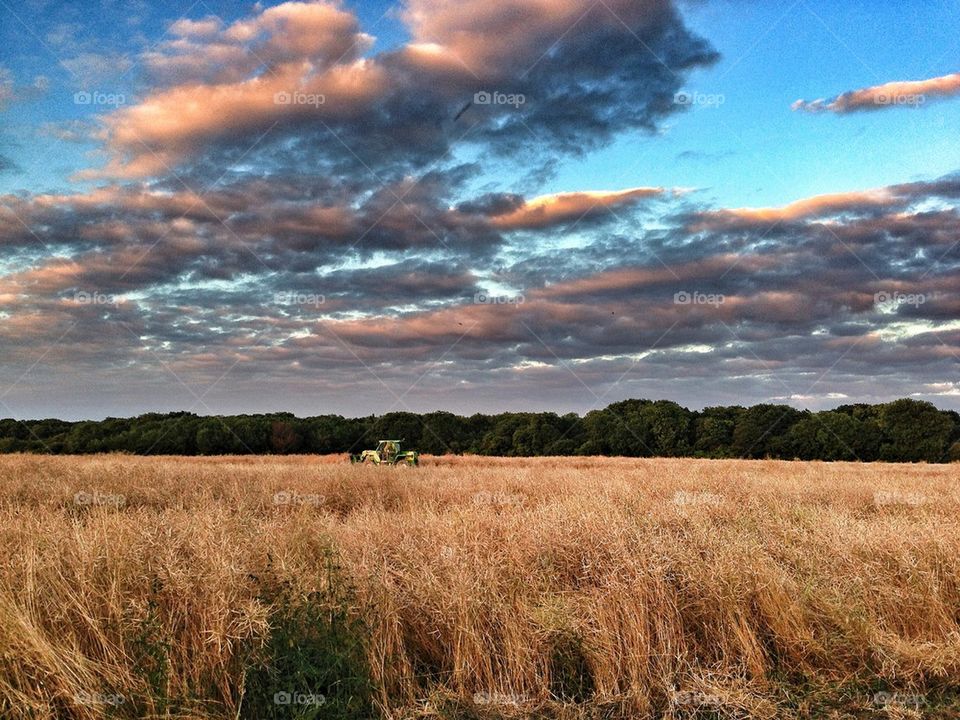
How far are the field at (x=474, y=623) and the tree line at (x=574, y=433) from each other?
197ft

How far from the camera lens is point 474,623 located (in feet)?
17.3

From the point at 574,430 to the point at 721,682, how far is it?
73.5 m

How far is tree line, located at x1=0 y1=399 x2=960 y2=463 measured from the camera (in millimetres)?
63625

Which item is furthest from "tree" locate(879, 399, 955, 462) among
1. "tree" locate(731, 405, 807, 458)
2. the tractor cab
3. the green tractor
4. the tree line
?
the tractor cab

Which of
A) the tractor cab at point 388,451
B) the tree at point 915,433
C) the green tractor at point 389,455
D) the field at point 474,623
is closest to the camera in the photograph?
the field at point 474,623

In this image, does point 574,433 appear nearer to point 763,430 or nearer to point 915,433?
point 763,430

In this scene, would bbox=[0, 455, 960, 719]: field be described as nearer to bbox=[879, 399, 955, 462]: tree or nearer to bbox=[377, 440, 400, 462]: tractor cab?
bbox=[377, 440, 400, 462]: tractor cab

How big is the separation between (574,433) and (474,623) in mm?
72802

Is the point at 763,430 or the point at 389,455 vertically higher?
the point at 763,430

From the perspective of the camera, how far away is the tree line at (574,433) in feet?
209

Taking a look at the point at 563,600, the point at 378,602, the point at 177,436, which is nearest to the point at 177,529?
the point at 378,602

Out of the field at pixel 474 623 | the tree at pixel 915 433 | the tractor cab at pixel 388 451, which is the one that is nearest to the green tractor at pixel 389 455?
the tractor cab at pixel 388 451

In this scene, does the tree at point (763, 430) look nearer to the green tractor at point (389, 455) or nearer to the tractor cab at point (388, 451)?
the green tractor at point (389, 455)

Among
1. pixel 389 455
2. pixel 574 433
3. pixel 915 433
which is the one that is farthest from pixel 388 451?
pixel 915 433
